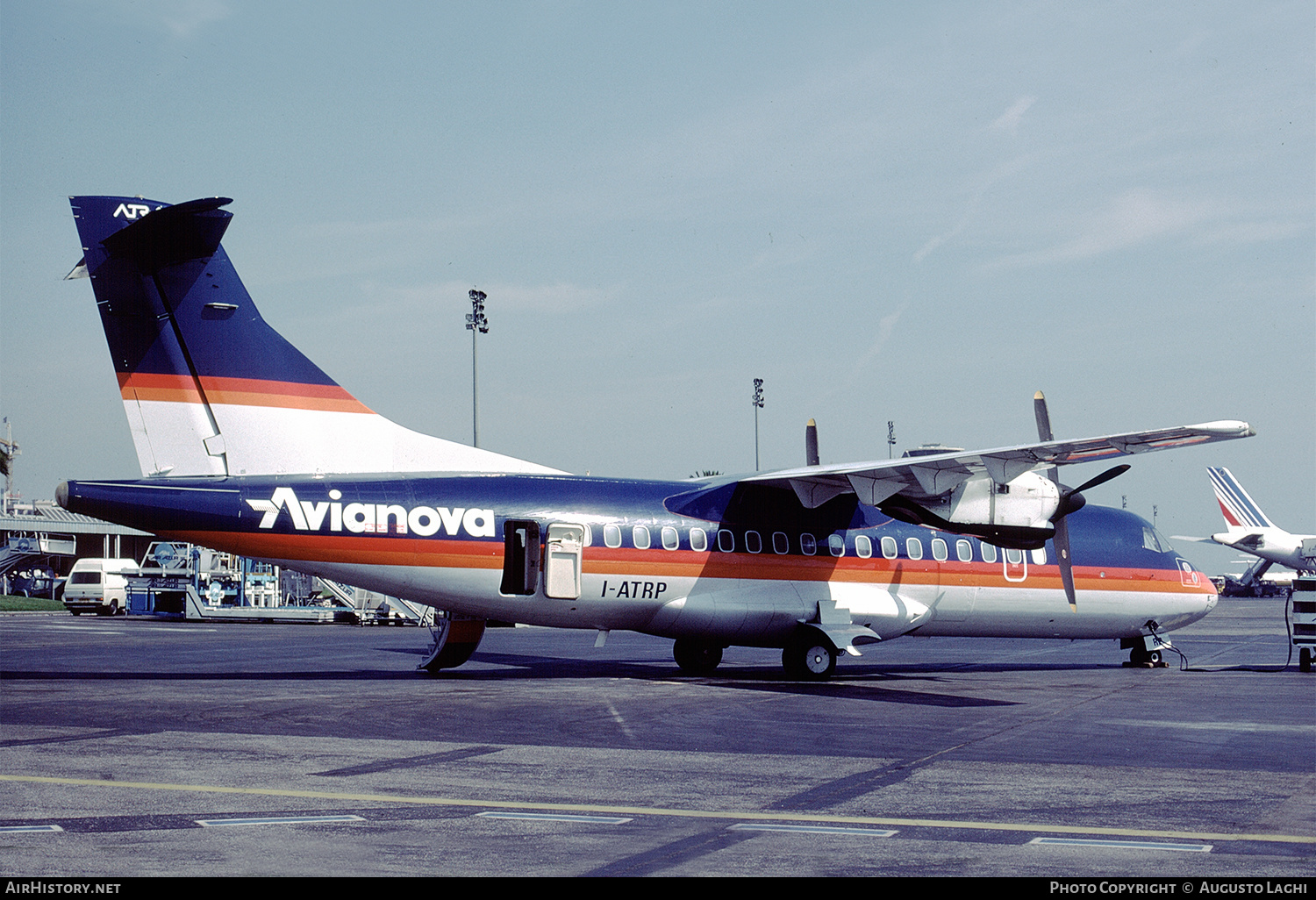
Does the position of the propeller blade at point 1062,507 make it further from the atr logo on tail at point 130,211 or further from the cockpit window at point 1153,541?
the atr logo on tail at point 130,211

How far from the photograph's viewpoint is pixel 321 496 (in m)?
18.3

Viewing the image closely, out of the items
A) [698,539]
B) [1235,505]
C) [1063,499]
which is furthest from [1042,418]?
[1235,505]

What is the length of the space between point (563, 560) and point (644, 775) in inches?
379

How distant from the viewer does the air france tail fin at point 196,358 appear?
57.6 feet

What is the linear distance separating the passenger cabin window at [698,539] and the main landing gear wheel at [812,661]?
2.62m

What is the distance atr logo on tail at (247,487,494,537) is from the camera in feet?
58.7

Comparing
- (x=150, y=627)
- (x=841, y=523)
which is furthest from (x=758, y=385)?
(x=841, y=523)

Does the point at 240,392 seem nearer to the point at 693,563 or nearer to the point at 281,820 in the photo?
the point at 693,563

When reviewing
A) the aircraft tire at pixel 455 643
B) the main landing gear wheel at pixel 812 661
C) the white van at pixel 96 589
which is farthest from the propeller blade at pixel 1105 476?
the white van at pixel 96 589

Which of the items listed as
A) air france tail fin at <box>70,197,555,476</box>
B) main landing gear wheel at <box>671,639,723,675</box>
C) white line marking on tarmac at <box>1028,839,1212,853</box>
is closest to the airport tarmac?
white line marking on tarmac at <box>1028,839,1212,853</box>

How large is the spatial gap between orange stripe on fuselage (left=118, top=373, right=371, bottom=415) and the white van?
46.1 m

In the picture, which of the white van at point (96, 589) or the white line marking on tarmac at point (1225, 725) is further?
the white van at point (96, 589)

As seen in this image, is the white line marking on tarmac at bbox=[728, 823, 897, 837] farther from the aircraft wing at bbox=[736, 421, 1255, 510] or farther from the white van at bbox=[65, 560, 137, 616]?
the white van at bbox=[65, 560, 137, 616]

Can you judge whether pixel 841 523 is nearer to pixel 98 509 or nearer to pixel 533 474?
pixel 533 474
